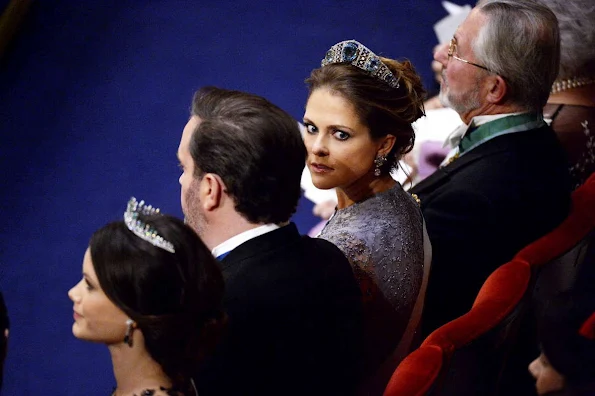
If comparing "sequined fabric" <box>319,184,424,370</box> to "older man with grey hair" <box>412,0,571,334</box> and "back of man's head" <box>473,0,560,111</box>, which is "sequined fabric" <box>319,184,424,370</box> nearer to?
"older man with grey hair" <box>412,0,571,334</box>

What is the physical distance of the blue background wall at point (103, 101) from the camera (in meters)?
3.22

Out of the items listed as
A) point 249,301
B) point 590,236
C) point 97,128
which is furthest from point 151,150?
point 249,301

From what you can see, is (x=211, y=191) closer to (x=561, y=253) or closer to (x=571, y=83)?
(x=561, y=253)

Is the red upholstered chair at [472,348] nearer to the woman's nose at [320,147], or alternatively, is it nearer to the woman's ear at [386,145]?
the woman's ear at [386,145]

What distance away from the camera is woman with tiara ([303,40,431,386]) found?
2098 millimetres

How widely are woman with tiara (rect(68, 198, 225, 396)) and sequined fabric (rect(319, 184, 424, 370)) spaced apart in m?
0.60

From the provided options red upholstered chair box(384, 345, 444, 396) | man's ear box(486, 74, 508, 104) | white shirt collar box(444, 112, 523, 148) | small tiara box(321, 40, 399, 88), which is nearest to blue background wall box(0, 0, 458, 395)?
white shirt collar box(444, 112, 523, 148)

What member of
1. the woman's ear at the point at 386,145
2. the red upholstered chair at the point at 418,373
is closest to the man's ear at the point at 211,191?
the red upholstered chair at the point at 418,373

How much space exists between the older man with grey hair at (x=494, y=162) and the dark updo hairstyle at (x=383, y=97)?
369 mm

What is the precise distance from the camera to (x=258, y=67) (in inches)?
169

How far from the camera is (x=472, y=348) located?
6.21 ft

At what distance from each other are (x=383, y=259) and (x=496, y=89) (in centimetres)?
88

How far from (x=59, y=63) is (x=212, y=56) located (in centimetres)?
71

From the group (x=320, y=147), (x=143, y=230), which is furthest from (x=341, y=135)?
(x=143, y=230)
